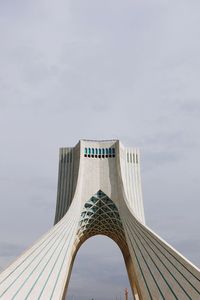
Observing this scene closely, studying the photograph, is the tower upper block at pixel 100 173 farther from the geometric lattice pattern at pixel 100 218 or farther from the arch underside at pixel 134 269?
the arch underside at pixel 134 269

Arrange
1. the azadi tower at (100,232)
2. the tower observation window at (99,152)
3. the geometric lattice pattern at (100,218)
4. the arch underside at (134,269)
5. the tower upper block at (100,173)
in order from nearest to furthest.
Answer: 1. the arch underside at (134,269)
2. the azadi tower at (100,232)
3. the tower upper block at (100,173)
4. the geometric lattice pattern at (100,218)
5. the tower observation window at (99,152)

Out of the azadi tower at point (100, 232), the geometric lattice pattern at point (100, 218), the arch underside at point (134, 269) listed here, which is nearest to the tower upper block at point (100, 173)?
the azadi tower at point (100, 232)

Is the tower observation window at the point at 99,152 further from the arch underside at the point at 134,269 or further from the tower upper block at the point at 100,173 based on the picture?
the arch underside at the point at 134,269

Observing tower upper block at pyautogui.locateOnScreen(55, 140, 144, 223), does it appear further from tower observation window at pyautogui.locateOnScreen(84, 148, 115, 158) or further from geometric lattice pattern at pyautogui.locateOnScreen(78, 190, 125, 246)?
geometric lattice pattern at pyautogui.locateOnScreen(78, 190, 125, 246)

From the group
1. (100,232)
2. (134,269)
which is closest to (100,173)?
(100,232)

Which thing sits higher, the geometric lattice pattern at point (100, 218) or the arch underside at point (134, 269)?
the geometric lattice pattern at point (100, 218)

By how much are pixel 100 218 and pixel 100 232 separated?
3224 millimetres

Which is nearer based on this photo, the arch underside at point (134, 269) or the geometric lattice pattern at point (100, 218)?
the arch underside at point (134, 269)

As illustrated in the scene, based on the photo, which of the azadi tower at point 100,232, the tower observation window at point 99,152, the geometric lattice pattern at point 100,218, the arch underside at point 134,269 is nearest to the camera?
the arch underside at point 134,269

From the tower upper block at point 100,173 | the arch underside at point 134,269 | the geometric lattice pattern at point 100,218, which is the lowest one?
the arch underside at point 134,269

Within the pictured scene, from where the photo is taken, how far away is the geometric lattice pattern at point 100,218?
75.9ft

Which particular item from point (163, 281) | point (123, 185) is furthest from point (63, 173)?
point (163, 281)

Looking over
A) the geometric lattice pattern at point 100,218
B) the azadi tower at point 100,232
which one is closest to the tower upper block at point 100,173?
the azadi tower at point 100,232

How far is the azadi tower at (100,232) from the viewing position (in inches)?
426
